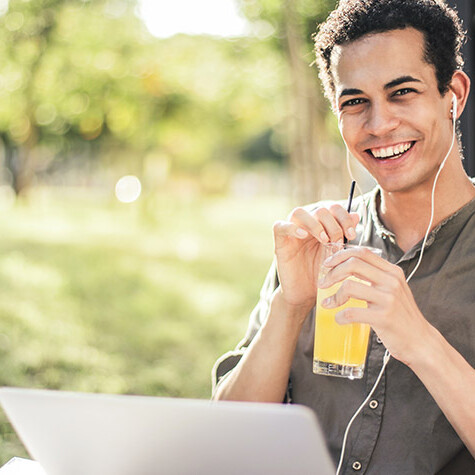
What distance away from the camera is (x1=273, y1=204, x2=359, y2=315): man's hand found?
1.70 metres

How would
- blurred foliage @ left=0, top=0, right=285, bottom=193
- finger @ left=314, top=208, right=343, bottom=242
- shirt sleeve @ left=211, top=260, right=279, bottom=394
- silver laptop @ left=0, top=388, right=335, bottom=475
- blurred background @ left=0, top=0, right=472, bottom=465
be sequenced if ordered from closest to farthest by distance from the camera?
silver laptop @ left=0, top=388, right=335, bottom=475
finger @ left=314, top=208, right=343, bottom=242
shirt sleeve @ left=211, top=260, right=279, bottom=394
blurred background @ left=0, top=0, right=472, bottom=465
blurred foliage @ left=0, top=0, right=285, bottom=193

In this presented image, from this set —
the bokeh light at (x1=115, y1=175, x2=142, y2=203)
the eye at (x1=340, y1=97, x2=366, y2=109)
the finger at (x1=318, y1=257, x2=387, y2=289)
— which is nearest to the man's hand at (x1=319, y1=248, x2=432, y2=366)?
the finger at (x1=318, y1=257, x2=387, y2=289)

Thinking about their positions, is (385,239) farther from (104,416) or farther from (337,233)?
(104,416)

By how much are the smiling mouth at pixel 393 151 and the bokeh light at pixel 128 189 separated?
15599mm

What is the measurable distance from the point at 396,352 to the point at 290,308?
45 centimetres

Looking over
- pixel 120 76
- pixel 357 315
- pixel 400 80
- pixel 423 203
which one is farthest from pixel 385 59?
pixel 120 76

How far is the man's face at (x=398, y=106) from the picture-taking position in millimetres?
1856

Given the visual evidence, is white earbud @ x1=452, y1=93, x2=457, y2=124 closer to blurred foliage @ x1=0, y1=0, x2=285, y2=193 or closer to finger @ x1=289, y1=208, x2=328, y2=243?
finger @ x1=289, y1=208, x2=328, y2=243

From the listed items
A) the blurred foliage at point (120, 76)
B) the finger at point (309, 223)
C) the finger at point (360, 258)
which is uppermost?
the blurred foliage at point (120, 76)

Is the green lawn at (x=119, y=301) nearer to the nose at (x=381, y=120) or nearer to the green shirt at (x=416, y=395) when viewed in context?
the green shirt at (x=416, y=395)

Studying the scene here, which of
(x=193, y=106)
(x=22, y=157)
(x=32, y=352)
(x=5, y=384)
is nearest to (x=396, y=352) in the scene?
(x=5, y=384)

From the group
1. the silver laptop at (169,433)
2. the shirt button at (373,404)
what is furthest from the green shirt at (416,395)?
the silver laptop at (169,433)

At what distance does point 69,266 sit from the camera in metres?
9.96

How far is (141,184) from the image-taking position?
17344mm
